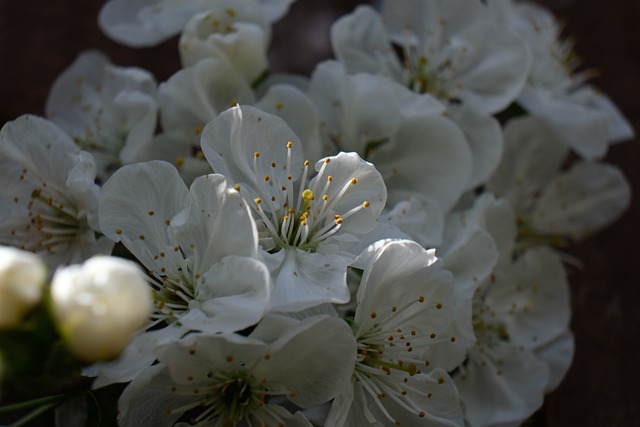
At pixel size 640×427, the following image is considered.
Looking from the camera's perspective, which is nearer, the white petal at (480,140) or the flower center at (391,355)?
the flower center at (391,355)

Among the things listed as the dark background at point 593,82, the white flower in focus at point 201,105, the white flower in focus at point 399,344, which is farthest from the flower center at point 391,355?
the dark background at point 593,82

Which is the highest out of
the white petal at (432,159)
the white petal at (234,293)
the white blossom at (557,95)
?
the white petal at (234,293)

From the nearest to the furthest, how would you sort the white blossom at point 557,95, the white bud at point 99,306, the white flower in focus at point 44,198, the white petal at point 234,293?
the white bud at point 99,306 → the white petal at point 234,293 → the white flower in focus at point 44,198 → the white blossom at point 557,95

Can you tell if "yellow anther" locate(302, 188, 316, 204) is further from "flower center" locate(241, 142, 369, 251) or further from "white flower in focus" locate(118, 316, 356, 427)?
"white flower in focus" locate(118, 316, 356, 427)

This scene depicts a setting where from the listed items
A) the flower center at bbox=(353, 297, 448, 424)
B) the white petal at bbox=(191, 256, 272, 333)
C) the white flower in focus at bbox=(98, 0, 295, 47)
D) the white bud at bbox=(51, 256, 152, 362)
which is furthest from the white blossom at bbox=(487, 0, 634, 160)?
the white bud at bbox=(51, 256, 152, 362)

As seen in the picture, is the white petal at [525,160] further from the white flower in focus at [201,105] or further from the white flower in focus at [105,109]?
the white flower in focus at [105,109]
